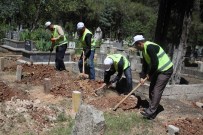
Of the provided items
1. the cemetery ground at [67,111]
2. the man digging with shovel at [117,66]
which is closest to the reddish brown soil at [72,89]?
the cemetery ground at [67,111]

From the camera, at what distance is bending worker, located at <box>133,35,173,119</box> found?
6977 mm

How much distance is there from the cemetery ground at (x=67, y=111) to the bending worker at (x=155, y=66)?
15.0 inches

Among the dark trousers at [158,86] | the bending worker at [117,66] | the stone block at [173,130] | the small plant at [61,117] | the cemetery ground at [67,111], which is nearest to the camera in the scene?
the stone block at [173,130]

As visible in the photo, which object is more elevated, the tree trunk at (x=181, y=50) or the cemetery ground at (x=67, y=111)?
the tree trunk at (x=181, y=50)

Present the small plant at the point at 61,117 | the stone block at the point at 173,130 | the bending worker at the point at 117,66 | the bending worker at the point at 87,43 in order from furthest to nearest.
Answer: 1. the bending worker at the point at 87,43
2. the bending worker at the point at 117,66
3. the small plant at the point at 61,117
4. the stone block at the point at 173,130

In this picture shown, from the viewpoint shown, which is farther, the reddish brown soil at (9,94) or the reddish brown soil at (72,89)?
the reddish brown soil at (9,94)

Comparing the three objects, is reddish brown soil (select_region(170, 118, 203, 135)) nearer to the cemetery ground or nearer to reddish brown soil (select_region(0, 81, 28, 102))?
the cemetery ground

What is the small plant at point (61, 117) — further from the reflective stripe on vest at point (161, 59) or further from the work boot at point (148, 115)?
the reflective stripe on vest at point (161, 59)

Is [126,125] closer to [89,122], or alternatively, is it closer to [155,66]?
[155,66]

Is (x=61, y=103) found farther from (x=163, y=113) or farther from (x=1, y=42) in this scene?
(x=1, y=42)

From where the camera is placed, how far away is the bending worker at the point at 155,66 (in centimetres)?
698

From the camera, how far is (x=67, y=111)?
7332mm

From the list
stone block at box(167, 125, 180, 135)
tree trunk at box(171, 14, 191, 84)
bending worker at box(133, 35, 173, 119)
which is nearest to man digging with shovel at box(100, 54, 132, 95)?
bending worker at box(133, 35, 173, 119)

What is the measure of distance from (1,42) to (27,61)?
6.75 metres
